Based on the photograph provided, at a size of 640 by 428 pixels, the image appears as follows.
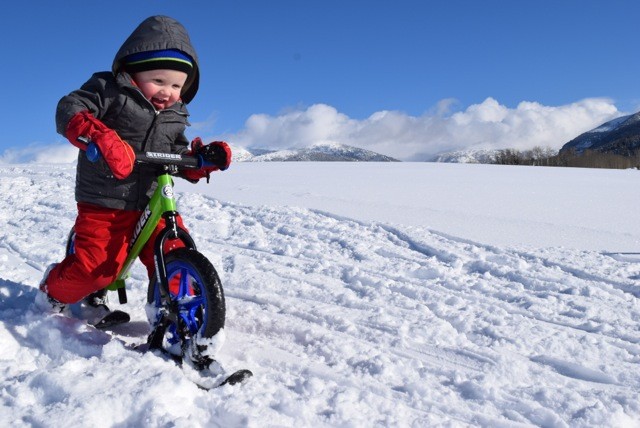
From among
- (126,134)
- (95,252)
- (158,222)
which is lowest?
(95,252)

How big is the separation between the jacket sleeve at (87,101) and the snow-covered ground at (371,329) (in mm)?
1109

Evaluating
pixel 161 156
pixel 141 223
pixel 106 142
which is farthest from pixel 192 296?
pixel 106 142

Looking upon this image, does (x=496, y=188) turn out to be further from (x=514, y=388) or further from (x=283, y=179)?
(x=514, y=388)

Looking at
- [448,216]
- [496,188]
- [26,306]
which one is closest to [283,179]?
[496,188]

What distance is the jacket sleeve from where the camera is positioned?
8.32 ft

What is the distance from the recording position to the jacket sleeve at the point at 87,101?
254cm

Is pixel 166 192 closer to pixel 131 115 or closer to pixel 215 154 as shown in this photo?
pixel 215 154

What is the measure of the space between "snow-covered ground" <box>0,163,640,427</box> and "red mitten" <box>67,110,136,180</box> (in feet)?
2.87

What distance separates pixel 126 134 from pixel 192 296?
0.99 m

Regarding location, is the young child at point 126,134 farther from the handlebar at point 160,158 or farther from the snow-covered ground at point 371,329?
the snow-covered ground at point 371,329

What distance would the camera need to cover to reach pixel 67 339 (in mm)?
2793

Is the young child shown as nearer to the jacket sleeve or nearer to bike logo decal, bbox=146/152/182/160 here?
the jacket sleeve

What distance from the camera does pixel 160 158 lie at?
2.63m

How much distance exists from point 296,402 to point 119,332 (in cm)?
139
